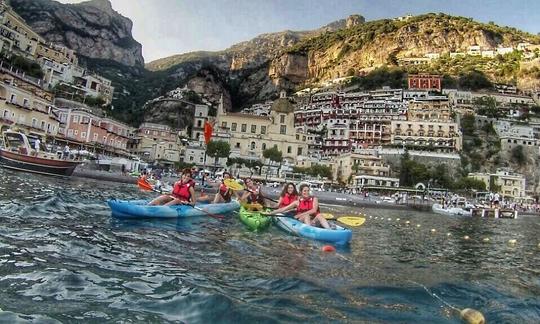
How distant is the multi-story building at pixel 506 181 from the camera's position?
83.9 m

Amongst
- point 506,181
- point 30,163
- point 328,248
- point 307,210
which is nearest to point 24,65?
point 30,163

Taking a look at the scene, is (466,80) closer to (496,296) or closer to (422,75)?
(422,75)

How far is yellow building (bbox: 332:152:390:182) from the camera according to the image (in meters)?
79.1

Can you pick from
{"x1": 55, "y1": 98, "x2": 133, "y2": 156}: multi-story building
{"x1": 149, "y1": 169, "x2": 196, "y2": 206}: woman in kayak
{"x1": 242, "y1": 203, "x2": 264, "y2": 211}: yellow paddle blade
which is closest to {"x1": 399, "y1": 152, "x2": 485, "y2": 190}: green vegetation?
{"x1": 55, "y1": 98, "x2": 133, "y2": 156}: multi-story building

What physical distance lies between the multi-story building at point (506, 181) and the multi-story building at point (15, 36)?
8818 centimetres

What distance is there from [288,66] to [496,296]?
16056 cm

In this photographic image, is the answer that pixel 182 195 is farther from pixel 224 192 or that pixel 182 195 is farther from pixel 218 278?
pixel 218 278

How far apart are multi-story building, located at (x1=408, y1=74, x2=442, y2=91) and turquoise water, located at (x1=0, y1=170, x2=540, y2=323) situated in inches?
4736

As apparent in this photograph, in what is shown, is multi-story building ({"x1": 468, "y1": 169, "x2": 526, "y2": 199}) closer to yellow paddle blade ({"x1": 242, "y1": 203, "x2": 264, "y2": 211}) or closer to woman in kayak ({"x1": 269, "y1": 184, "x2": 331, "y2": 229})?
yellow paddle blade ({"x1": 242, "y1": 203, "x2": 264, "y2": 211})

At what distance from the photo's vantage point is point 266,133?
302 feet

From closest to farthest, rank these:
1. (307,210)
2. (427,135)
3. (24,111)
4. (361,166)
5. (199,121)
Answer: (307,210)
(24,111)
(361,166)
(427,135)
(199,121)

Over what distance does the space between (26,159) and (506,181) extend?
8515 cm

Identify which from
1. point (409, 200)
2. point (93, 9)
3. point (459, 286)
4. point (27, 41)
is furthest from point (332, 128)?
point (93, 9)

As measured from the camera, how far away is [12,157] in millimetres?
31281
